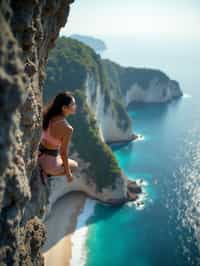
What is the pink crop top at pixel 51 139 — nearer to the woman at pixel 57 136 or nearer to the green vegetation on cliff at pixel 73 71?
the woman at pixel 57 136

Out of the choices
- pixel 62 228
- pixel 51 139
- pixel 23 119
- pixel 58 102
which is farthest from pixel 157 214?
pixel 23 119

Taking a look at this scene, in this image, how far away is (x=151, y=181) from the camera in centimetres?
4616

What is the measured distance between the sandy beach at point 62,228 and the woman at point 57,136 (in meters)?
22.7

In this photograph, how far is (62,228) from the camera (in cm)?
3394

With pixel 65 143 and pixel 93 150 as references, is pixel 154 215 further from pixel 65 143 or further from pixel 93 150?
pixel 65 143

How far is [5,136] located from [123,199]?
36200 mm

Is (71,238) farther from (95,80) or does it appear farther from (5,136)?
(95,80)

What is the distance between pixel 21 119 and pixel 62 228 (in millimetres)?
27966

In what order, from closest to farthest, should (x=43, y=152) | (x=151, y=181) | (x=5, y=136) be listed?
(x=5, y=136), (x=43, y=152), (x=151, y=181)

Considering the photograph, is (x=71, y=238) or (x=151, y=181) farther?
(x=151, y=181)

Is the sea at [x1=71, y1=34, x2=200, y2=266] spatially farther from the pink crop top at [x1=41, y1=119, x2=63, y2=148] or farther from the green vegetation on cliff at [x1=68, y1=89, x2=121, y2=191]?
the pink crop top at [x1=41, y1=119, x2=63, y2=148]

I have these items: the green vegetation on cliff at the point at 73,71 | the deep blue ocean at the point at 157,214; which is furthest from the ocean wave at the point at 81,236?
the green vegetation on cliff at the point at 73,71

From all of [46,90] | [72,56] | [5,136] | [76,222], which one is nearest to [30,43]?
[5,136]

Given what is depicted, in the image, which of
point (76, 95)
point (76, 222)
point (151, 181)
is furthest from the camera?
point (76, 95)
